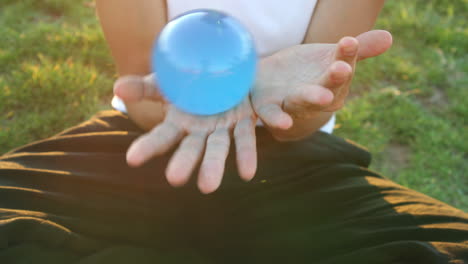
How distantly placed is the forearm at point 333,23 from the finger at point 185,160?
2.13 ft

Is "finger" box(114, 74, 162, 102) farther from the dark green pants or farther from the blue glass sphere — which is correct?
the dark green pants

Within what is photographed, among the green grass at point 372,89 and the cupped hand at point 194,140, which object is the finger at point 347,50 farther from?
the green grass at point 372,89

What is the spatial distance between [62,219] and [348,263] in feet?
3.66

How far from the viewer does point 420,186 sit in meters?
2.96

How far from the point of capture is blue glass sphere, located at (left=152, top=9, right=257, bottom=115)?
4.71 ft

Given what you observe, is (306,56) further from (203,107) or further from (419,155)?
(419,155)

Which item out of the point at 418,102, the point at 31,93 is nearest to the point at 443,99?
the point at 418,102

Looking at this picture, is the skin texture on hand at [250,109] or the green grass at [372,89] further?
the green grass at [372,89]

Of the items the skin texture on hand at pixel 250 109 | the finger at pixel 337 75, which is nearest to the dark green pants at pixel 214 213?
the skin texture on hand at pixel 250 109

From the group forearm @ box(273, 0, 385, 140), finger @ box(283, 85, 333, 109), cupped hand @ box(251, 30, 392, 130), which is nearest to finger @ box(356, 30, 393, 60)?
cupped hand @ box(251, 30, 392, 130)

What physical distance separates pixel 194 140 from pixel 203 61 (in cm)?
29

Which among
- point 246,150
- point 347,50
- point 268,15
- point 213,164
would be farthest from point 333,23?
point 213,164

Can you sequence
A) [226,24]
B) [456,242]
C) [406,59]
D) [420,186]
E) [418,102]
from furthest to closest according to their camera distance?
1. [406,59]
2. [418,102]
3. [420,186]
4. [456,242]
5. [226,24]

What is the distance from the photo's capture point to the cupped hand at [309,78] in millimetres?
1265
